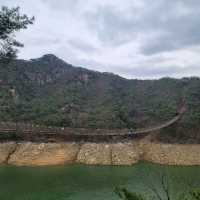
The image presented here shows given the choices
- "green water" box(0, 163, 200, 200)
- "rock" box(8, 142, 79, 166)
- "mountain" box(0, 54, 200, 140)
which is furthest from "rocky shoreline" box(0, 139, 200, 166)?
"mountain" box(0, 54, 200, 140)

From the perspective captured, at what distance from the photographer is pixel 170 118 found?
58.8 m

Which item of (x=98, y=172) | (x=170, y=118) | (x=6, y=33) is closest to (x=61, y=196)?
(x=98, y=172)

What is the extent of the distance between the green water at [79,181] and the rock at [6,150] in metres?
3.17

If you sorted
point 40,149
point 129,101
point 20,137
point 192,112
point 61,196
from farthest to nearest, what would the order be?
1. point 129,101
2. point 192,112
3. point 20,137
4. point 40,149
5. point 61,196

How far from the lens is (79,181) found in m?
32.5

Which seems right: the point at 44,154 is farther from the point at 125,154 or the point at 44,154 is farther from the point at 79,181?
the point at 79,181

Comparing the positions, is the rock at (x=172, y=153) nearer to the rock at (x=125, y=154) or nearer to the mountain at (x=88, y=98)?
the rock at (x=125, y=154)

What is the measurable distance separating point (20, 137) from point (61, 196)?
2375 cm

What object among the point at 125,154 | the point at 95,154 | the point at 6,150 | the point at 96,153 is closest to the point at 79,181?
the point at 95,154

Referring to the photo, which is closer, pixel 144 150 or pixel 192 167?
pixel 192 167

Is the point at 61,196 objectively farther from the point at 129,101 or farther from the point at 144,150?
the point at 129,101

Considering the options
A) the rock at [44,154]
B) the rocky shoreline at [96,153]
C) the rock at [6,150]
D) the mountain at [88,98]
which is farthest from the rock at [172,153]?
the rock at [6,150]

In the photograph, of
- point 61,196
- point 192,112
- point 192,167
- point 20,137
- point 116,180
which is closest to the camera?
point 61,196

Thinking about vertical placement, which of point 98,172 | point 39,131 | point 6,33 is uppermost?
point 6,33
